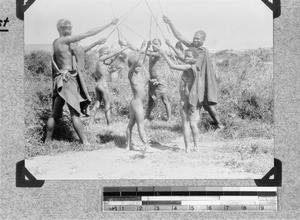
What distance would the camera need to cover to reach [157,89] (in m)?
2.45

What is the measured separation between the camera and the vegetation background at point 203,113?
2418 millimetres

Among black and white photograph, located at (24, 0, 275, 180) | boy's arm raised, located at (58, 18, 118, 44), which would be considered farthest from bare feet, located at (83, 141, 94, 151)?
boy's arm raised, located at (58, 18, 118, 44)

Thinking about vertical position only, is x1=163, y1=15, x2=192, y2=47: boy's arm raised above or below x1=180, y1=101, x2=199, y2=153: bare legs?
above

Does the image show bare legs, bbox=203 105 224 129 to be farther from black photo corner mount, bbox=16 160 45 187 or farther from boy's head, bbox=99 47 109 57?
black photo corner mount, bbox=16 160 45 187

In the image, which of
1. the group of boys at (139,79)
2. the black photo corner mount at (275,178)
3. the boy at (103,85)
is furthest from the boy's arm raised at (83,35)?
the black photo corner mount at (275,178)

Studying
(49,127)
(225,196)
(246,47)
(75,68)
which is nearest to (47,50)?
(75,68)

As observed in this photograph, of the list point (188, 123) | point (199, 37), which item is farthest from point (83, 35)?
point (188, 123)

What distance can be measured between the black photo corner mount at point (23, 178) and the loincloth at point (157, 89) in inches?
26.3

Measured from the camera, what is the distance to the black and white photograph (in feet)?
7.91

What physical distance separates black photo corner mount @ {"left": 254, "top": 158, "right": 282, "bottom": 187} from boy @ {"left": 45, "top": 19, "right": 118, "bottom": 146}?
86cm

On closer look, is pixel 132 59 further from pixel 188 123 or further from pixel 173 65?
pixel 188 123

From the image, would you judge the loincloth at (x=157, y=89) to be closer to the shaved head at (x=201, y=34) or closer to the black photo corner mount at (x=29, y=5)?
the shaved head at (x=201, y=34)

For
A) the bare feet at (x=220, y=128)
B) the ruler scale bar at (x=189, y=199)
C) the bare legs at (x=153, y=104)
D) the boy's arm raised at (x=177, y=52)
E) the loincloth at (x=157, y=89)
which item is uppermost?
the boy's arm raised at (x=177, y=52)

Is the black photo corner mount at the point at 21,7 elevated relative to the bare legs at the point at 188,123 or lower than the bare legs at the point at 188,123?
elevated
